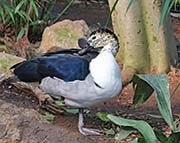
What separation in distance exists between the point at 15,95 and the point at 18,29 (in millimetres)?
1226

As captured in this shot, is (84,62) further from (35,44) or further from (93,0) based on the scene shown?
(93,0)

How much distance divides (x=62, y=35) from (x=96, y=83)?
2011mm

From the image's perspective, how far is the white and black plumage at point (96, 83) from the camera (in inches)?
136

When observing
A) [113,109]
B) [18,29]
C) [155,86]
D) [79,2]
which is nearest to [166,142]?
[155,86]

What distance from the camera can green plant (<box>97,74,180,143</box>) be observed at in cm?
257


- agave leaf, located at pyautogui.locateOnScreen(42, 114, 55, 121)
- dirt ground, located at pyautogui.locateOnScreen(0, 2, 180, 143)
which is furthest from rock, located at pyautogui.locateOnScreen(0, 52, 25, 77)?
agave leaf, located at pyautogui.locateOnScreen(42, 114, 55, 121)

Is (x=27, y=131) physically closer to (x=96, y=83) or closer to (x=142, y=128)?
(x=142, y=128)

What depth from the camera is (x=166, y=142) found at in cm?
265

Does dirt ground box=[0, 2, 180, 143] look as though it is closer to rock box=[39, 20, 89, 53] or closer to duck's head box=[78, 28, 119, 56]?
duck's head box=[78, 28, 119, 56]

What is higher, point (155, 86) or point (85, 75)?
point (155, 86)

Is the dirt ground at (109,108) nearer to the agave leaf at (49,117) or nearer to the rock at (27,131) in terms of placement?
the agave leaf at (49,117)

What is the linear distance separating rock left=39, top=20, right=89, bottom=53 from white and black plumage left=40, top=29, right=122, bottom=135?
1647 mm

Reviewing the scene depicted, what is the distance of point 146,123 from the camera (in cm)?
264

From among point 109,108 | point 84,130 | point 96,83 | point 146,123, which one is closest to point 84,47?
point 96,83
